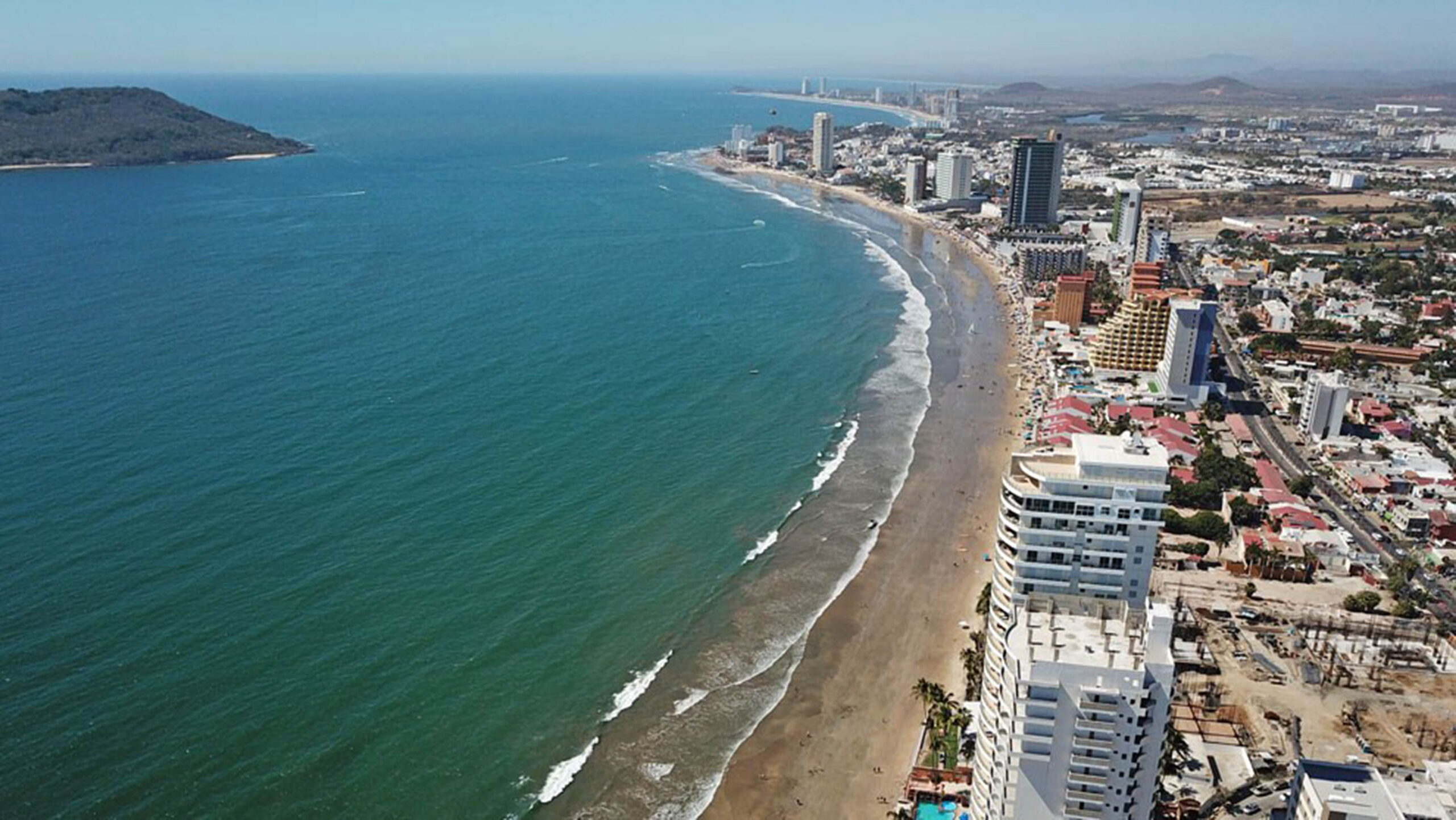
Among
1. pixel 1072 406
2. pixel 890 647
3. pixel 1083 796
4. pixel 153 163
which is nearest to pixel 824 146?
pixel 153 163

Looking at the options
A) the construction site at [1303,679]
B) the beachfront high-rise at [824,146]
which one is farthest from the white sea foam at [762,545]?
the beachfront high-rise at [824,146]

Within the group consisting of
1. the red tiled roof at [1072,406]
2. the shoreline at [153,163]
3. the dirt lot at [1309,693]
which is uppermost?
the shoreline at [153,163]

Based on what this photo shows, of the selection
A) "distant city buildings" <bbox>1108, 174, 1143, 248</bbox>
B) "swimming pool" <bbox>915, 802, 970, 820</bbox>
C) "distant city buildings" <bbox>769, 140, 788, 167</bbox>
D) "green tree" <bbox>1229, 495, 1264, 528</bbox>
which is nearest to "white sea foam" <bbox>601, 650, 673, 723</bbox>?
"swimming pool" <bbox>915, 802, 970, 820</bbox>

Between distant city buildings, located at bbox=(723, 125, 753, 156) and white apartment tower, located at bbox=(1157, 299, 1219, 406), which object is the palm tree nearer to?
white apartment tower, located at bbox=(1157, 299, 1219, 406)

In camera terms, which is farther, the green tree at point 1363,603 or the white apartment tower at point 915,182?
the white apartment tower at point 915,182

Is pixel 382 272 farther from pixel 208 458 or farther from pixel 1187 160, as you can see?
pixel 1187 160

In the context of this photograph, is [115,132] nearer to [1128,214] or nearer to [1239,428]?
[1128,214]

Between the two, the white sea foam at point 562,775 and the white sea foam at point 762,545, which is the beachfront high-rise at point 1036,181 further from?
the white sea foam at point 562,775
